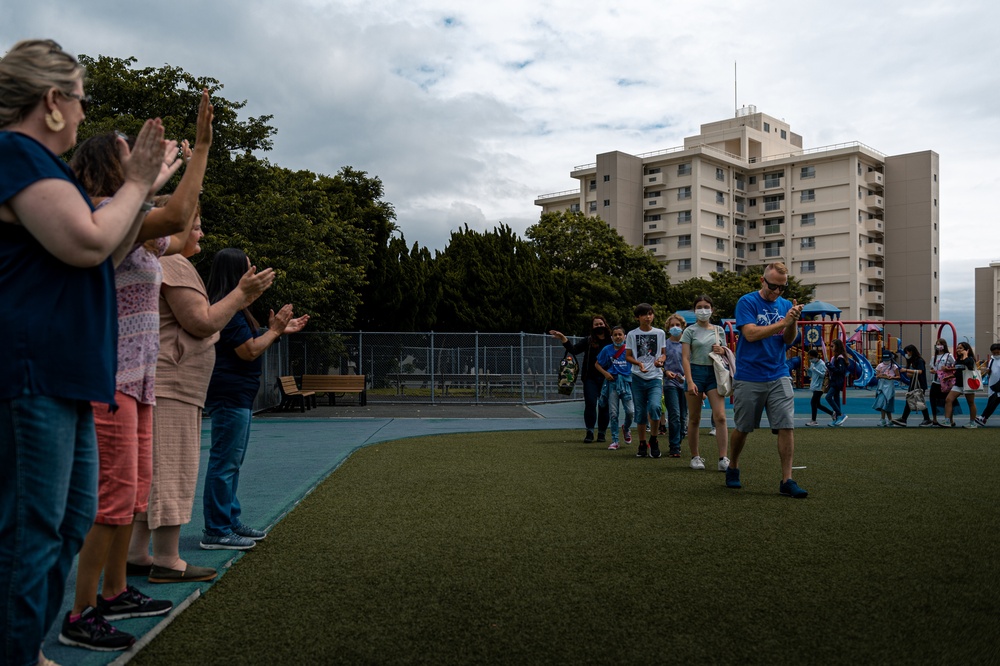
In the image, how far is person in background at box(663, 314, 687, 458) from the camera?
11273mm

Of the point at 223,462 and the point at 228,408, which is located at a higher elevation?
the point at 228,408

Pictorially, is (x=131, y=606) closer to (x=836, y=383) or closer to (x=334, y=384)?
(x=836, y=383)

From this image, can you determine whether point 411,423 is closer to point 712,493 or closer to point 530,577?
point 712,493

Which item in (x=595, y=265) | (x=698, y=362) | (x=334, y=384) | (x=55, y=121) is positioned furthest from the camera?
(x=595, y=265)

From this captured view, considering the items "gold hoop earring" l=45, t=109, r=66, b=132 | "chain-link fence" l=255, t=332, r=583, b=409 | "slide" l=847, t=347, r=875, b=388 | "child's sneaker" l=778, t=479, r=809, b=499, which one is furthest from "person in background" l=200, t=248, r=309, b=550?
"slide" l=847, t=347, r=875, b=388

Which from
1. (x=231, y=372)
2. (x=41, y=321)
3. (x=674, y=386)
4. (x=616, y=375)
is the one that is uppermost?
(x=41, y=321)

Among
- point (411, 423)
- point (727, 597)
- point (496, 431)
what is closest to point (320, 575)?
point (727, 597)

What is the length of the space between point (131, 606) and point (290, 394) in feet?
58.7

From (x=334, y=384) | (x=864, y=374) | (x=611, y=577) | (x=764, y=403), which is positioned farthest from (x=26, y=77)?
(x=864, y=374)

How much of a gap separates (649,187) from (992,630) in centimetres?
8113

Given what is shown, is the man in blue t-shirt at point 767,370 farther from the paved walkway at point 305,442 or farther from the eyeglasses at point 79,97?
the eyeglasses at point 79,97

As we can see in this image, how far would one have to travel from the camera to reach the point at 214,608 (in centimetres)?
405

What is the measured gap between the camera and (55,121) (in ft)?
8.09

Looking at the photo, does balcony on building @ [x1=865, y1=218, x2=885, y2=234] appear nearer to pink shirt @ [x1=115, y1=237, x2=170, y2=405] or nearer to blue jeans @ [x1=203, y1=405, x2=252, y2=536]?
blue jeans @ [x1=203, y1=405, x2=252, y2=536]
